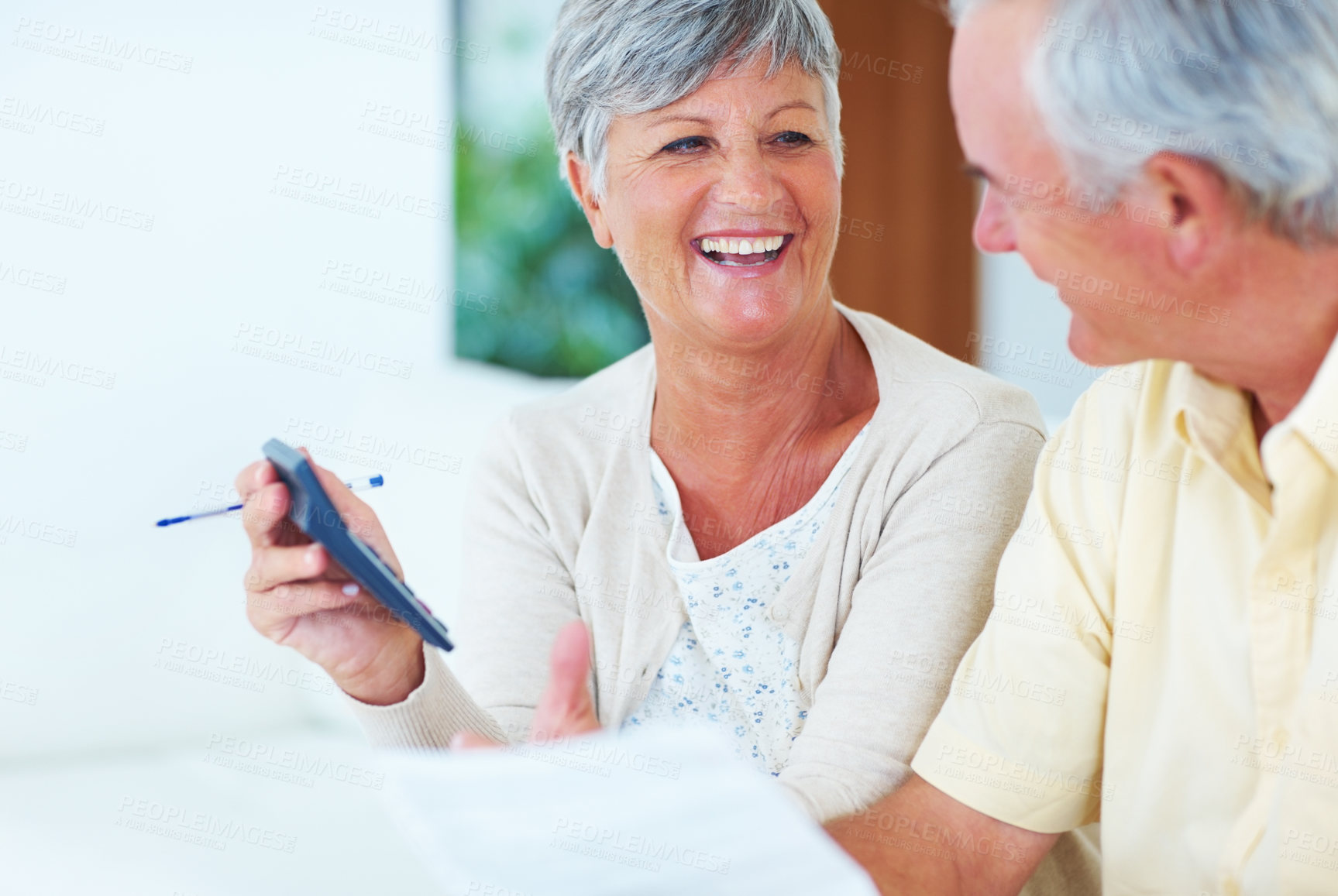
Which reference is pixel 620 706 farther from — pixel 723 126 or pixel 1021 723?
pixel 723 126

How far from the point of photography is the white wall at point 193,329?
2.21 m

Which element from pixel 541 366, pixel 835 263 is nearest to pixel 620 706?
pixel 835 263

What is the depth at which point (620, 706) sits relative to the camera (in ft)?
4.50

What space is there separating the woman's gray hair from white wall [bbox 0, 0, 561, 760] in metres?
1.04

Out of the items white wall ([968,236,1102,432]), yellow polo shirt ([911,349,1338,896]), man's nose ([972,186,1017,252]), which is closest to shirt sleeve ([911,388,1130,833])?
yellow polo shirt ([911,349,1338,896])

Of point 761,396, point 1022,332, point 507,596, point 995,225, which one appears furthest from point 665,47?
point 1022,332

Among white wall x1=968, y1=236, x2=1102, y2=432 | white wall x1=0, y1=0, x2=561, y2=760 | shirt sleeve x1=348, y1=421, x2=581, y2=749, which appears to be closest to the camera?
shirt sleeve x1=348, y1=421, x2=581, y2=749

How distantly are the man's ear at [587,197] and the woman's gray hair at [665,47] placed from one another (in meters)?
0.06

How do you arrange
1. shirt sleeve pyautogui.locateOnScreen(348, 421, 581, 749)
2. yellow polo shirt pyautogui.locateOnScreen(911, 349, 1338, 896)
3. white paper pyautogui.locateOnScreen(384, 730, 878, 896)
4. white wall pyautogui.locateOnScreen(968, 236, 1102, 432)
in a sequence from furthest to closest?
white wall pyautogui.locateOnScreen(968, 236, 1102, 432) → shirt sleeve pyautogui.locateOnScreen(348, 421, 581, 749) → yellow polo shirt pyautogui.locateOnScreen(911, 349, 1338, 896) → white paper pyautogui.locateOnScreen(384, 730, 878, 896)

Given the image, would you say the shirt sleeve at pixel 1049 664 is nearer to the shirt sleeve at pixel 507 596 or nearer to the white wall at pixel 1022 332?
the shirt sleeve at pixel 507 596

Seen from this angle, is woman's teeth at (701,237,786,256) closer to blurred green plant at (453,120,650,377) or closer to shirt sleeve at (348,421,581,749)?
shirt sleeve at (348,421,581,749)

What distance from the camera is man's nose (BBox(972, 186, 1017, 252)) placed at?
34.0 inches

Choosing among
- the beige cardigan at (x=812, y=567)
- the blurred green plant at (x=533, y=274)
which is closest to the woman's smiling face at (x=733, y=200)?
the beige cardigan at (x=812, y=567)

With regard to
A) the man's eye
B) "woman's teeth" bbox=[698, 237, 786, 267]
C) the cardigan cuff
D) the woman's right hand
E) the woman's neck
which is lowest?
the cardigan cuff
